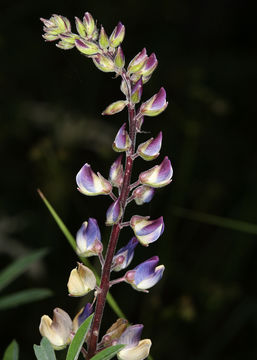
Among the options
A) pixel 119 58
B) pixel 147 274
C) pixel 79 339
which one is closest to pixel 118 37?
pixel 119 58

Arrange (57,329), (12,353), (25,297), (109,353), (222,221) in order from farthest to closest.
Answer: (222,221)
(25,297)
(12,353)
(57,329)
(109,353)

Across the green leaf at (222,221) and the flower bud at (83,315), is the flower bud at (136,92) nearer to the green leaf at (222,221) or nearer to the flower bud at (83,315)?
the flower bud at (83,315)

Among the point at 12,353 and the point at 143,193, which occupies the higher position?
the point at 143,193

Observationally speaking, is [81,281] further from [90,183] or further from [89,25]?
[89,25]

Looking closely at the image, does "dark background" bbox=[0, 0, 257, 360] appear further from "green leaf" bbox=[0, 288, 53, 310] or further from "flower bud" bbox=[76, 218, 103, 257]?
"flower bud" bbox=[76, 218, 103, 257]

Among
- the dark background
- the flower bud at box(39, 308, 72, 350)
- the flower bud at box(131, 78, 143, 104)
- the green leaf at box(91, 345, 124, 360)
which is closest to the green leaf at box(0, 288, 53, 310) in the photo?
the flower bud at box(39, 308, 72, 350)

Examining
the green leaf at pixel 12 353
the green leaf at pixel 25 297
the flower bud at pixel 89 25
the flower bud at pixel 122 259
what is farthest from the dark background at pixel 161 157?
the flower bud at pixel 89 25
